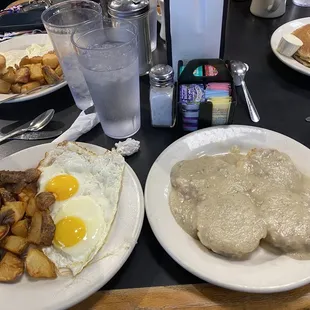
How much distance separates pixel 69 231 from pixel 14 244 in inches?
5.5

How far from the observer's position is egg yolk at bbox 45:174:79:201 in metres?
0.98

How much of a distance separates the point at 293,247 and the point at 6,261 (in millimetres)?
708

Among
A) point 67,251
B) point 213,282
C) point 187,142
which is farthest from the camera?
point 187,142

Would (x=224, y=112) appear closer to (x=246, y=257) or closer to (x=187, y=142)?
(x=187, y=142)

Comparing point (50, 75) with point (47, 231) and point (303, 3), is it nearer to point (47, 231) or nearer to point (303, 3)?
point (47, 231)

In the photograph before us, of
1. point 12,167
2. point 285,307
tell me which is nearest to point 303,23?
Answer: point 285,307

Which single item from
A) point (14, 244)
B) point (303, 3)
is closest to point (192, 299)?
point (14, 244)

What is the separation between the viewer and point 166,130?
122 cm

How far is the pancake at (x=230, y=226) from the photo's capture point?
2.61 feet

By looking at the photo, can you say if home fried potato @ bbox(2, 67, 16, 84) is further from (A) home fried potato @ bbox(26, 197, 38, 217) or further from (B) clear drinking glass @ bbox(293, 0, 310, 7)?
(B) clear drinking glass @ bbox(293, 0, 310, 7)

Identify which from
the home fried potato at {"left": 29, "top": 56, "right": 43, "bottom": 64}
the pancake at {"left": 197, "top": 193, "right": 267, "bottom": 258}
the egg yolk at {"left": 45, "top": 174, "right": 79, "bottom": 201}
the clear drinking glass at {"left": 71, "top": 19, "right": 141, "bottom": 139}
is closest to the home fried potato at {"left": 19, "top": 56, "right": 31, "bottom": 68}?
the home fried potato at {"left": 29, "top": 56, "right": 43, "bottom": 64}

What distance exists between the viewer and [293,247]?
801 mm

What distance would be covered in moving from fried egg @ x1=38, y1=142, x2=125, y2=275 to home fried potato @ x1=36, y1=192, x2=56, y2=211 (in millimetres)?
37

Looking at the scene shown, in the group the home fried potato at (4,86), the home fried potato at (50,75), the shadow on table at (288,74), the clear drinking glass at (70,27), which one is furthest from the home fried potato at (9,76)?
the shadow on table at (288,74)
